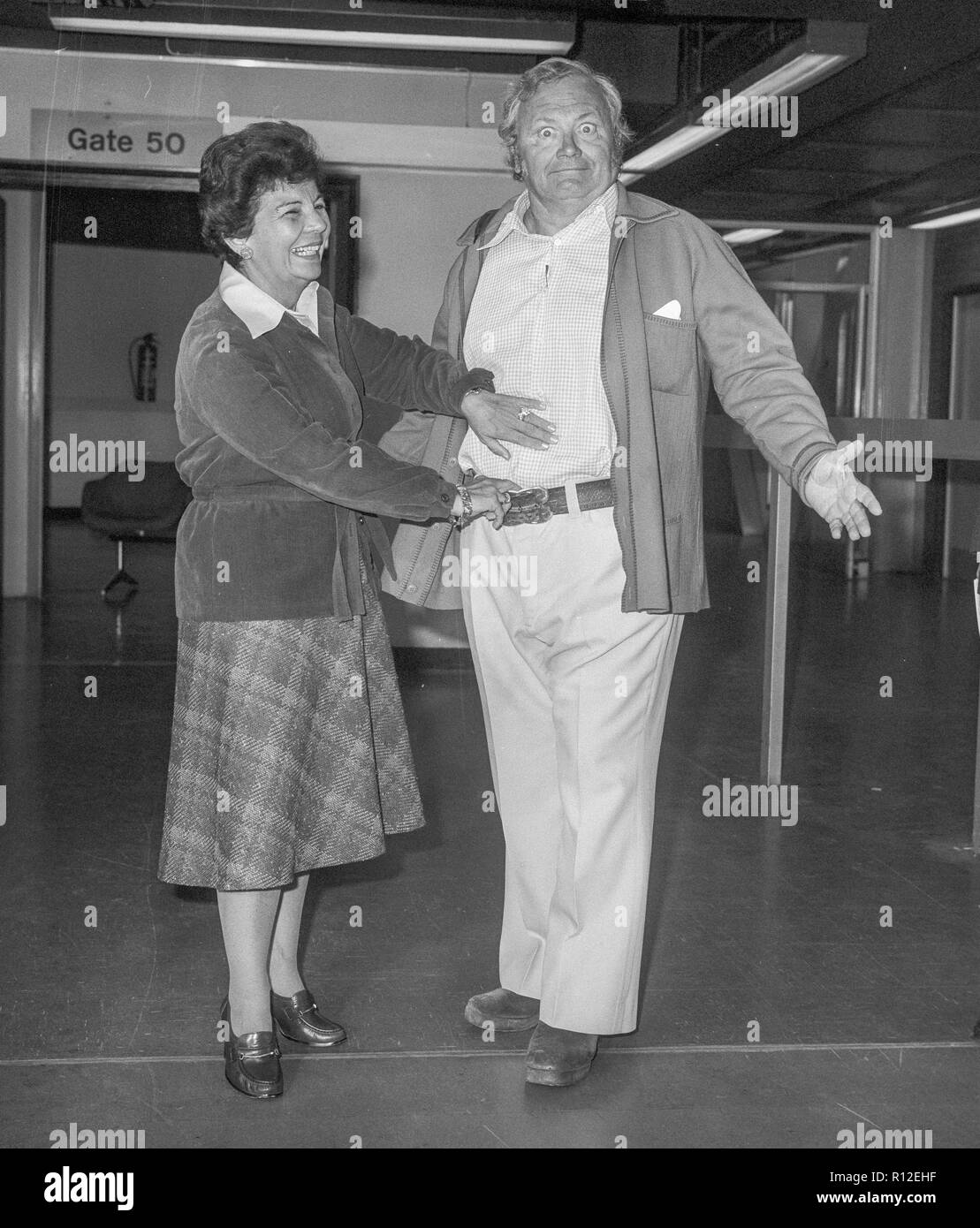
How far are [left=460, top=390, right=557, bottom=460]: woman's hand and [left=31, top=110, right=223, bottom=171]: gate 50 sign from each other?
14.8ft

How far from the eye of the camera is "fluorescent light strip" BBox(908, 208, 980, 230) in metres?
11.3

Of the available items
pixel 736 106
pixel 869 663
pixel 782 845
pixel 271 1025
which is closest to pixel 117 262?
pixel 736 106

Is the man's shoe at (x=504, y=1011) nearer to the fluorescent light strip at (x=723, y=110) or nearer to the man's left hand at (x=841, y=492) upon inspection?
the man's left hand at (x=841, y=492)

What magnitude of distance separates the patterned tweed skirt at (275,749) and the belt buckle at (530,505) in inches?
11.6

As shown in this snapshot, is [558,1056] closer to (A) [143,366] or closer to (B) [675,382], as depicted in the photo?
(B) [675,382]

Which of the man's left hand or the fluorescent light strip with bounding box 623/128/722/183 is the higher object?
the fluorescent light strip with bounding box 623/128/722/183

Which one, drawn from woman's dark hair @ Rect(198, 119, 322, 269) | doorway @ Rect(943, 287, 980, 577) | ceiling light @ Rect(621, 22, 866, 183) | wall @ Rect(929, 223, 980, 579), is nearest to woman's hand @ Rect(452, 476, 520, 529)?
woman's dark hair @ Rect(198, 119, 322, 269)

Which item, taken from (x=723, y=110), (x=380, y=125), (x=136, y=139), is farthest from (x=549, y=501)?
(x=723, y=110)

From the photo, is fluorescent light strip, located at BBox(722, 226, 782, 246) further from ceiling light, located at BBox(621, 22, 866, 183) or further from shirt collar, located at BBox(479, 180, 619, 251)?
shirt collar, located at BBox(479, 180, 619, 251)

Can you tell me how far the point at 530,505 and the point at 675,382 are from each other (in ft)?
1.02

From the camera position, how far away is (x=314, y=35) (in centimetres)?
588
